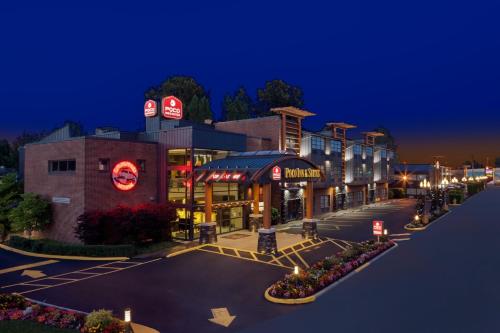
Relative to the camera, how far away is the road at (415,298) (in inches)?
512

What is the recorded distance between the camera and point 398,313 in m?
14.0

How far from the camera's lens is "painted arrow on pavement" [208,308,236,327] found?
44.0 feet

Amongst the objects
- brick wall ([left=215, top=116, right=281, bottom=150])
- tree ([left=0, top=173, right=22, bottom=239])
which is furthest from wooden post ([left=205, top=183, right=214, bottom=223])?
tree ([left=0, top=173, right=22, bottom=239])

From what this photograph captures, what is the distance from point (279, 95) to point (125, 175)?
60.8 meters

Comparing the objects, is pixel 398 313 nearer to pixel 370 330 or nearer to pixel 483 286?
pixel 370 330

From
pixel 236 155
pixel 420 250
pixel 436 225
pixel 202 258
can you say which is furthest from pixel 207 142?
pixel 436 225

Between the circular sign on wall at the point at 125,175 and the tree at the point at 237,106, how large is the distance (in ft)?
168

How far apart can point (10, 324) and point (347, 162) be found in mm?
51356

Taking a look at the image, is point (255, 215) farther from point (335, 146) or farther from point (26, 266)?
point (335, 146)

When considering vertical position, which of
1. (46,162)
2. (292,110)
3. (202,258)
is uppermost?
(292,110)

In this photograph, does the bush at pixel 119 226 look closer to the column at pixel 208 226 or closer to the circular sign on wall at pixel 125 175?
the circular sign on wall at pixel 125 175

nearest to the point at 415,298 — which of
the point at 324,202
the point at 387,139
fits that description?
the point at 324,202

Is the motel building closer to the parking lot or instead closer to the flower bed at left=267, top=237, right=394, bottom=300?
the parking lot

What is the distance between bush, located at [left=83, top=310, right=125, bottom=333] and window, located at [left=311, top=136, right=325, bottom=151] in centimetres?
3760
